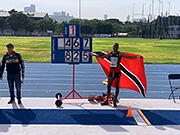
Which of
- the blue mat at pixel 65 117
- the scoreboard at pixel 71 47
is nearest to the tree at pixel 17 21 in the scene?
the scoreboard at pixel 71 47

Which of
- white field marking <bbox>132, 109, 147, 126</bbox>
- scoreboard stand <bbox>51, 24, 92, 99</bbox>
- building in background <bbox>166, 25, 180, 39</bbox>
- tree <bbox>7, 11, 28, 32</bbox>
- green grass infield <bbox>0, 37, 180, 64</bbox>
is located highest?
tree <bbox>7, 11, 28, 32</bbox>

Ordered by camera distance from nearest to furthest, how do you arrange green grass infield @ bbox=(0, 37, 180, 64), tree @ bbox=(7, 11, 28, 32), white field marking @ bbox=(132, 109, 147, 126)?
1. white field marking @ bbox=(132, 109, 147, 126)
2. green grass infield @ bbox=(0, 37, 180, 64)
3. tree @ bbox=(7, 11, 28, 32)

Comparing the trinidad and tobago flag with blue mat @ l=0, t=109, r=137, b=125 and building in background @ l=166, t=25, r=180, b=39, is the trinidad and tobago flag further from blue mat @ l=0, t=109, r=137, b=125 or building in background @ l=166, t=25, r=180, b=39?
building in background @ l=166, t=25, r=180, b=39

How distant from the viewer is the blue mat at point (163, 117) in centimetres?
638

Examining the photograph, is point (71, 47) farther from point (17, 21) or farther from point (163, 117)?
point (17, 21)

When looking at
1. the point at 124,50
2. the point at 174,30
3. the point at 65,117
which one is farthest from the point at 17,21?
the point at 65,117

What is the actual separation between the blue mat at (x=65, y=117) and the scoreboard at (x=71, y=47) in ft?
5.48

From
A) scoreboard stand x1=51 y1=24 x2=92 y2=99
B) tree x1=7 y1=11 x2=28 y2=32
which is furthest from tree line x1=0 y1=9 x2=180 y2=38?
scoreboard stand x1=51 y1=24 x2=92 y2=99

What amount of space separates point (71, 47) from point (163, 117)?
330cm

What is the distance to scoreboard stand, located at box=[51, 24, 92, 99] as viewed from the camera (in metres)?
8.03

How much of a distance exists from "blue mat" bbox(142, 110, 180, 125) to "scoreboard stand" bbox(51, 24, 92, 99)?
2412mm

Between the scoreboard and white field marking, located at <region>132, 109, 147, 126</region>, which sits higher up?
the scoreboard

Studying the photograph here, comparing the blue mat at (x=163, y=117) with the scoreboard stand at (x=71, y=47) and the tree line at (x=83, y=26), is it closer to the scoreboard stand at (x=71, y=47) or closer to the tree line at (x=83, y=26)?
the scoreboard stand at (x=71, y=47)

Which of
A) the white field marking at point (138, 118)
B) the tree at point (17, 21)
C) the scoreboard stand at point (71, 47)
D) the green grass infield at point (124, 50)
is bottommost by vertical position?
the white field marking at point (138, 118)
